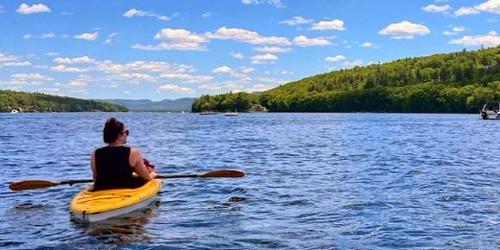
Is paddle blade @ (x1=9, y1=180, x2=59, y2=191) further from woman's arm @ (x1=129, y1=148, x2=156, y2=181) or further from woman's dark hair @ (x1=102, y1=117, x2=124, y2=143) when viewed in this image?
woman's dark hair @ (x1=102, y1=117, x2=124, y2=143)

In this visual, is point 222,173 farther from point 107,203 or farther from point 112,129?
point 112,129

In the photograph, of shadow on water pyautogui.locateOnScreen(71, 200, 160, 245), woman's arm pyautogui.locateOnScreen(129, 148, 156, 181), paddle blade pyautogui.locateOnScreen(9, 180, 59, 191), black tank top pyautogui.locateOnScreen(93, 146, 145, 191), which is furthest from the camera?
paddle blade pyautogui.locateOnScreen(9, 180, 59, 191)

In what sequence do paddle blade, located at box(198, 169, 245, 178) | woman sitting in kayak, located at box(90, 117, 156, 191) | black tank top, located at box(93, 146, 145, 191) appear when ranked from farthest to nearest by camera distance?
paddle blade, located at box(198, 169, 245, 178)
black tank top, located at box(93, 146, 145, 191)
woman sitting in kayak, located at box(90, 117, 156, 191)

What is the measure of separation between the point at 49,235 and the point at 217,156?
967 inches

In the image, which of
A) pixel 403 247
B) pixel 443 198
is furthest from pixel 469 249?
pixel 443 198

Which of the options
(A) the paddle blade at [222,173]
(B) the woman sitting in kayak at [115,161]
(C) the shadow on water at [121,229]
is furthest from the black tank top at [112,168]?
(A) the paddle blade at [222,173]

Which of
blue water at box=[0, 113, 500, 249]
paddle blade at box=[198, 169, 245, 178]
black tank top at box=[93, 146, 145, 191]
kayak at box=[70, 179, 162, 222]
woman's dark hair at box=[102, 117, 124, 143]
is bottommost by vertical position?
blue water at box=[0, 113, 500, 249]

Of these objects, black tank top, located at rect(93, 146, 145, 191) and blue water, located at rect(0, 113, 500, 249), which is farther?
black tank top, located at rect(93, 146, 145, 191)

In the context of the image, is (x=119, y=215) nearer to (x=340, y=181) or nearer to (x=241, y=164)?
(x=340, y=181)

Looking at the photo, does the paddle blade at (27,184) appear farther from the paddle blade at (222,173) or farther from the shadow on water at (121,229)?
the paddle blade at (222,173)

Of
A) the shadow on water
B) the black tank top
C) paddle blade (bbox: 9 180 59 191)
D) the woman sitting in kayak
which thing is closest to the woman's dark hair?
the woman sitting in kayak

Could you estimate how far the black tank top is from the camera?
50.6 ft

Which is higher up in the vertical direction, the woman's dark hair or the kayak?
Result: the woman's dark hair

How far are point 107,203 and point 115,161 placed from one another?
42.3 inches
